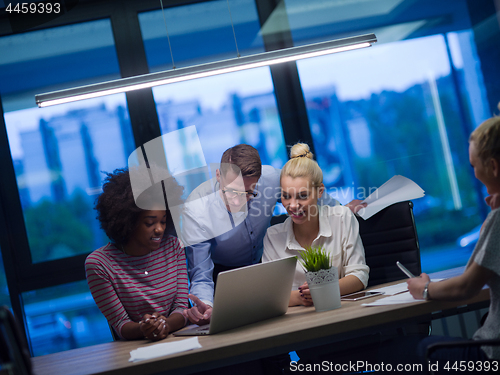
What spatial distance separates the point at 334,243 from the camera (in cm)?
187

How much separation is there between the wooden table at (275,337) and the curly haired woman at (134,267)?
0.30m

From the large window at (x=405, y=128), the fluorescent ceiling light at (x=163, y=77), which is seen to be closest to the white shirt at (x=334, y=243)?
the fluorescent ceiling light at (x=163, y=77)

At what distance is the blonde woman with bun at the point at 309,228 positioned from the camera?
1.83 meters

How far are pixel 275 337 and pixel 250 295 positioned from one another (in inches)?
8.5

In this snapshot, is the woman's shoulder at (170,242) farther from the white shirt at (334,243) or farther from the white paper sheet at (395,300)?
the white paper sheet at (395,300)

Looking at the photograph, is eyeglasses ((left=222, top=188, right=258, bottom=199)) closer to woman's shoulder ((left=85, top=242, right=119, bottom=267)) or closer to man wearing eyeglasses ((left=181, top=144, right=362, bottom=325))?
man wearing eyeglasses ((left=181, top=144, right=362, bottom=325))

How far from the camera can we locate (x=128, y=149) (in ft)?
10.7

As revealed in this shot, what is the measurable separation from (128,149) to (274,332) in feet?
7.72

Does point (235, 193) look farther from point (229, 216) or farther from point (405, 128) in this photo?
point (405, 128)

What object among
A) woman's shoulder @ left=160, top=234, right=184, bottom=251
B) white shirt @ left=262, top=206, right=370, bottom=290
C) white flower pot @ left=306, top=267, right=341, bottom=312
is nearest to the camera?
white flower pot @ left=306, top=267, right=341, bottom=312

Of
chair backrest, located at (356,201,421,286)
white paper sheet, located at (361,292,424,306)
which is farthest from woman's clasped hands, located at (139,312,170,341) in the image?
chair backrest, located at (356,201,421,286)

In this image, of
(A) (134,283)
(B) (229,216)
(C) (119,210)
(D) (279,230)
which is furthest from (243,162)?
(A) (134,283)

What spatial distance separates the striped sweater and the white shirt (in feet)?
1.35

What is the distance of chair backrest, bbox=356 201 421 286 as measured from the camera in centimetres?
202
